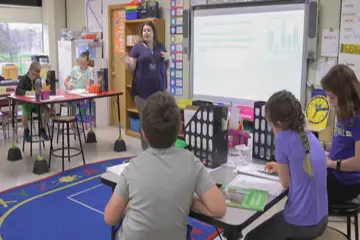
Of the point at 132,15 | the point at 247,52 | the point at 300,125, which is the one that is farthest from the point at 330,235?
the point at 132,15

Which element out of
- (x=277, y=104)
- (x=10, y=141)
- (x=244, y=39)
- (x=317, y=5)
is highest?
(x=317, y=5)

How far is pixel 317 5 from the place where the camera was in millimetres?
4004

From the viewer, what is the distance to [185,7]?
5305 mm

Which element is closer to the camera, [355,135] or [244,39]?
[355,135]

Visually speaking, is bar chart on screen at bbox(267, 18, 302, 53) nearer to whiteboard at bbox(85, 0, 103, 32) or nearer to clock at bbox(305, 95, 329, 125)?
clock at bbox(305, 95, 329, 125)

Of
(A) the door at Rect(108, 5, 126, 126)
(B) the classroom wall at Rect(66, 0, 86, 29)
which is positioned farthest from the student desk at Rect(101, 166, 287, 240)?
(B) the classroom wall at Rect(66, 0, 86, 29)

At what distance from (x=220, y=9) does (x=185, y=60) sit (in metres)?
0.92

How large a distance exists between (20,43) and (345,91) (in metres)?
6.89

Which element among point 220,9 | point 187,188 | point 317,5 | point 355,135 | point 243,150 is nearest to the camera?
point 187,188

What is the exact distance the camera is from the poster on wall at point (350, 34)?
3830 millimetres

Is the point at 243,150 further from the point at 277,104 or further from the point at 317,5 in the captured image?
the point at 317,5

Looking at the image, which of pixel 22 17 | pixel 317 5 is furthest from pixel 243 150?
pixel 22 17

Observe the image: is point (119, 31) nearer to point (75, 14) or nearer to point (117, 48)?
point (117, 48)

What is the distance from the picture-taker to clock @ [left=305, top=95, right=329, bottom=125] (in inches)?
148
